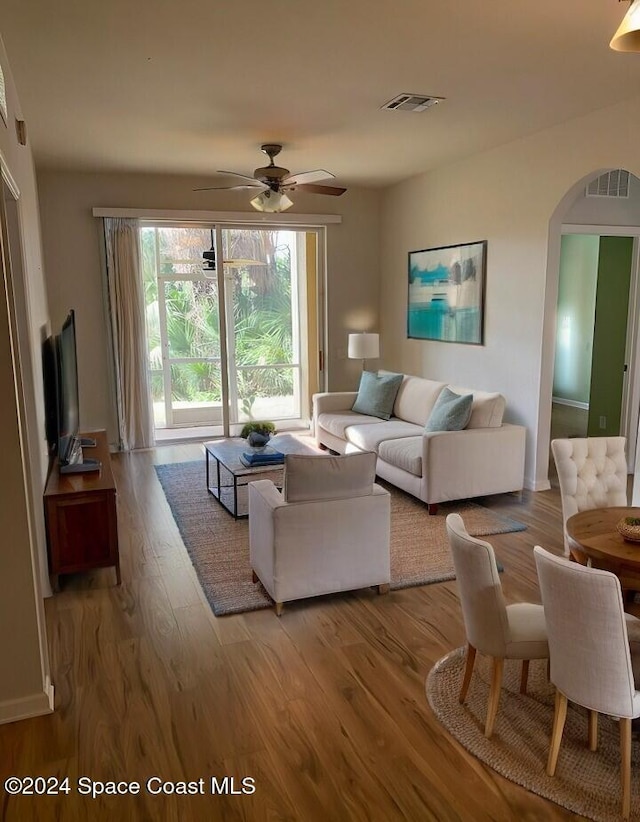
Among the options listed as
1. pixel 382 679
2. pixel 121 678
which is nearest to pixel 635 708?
pixel 382 679

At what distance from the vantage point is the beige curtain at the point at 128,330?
6672 millimetres

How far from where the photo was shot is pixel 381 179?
7.02m

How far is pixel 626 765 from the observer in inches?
78.2

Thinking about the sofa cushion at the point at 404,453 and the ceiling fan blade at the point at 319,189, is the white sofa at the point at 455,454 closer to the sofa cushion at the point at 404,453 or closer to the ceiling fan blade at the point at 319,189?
the sofa cushion at the point at 404,453

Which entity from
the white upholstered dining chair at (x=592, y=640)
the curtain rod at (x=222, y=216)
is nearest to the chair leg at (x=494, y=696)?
the white upholstered dining chair at (x=592, y=640)

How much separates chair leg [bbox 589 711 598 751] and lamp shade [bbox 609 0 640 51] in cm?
232

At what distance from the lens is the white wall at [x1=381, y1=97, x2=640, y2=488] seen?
178 inches

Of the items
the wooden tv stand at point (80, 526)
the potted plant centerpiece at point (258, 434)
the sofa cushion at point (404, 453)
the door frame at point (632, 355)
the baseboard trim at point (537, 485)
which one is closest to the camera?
the wooden tv stand at point (80, 526)

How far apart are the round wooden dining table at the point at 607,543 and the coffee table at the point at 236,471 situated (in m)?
2.36

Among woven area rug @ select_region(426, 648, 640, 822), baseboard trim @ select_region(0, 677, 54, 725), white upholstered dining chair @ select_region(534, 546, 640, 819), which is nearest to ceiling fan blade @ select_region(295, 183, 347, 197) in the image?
woven area rug @ select_region(426, 648, 640, 822)

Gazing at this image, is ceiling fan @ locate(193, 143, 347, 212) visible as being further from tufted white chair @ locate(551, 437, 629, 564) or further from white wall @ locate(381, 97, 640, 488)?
tufted white chair @ locate(551, 437, 629, 564)

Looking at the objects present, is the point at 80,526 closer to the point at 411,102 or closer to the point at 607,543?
the point at 607,543

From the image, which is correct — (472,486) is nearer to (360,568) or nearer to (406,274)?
(360,568)

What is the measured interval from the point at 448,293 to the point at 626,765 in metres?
4.97
